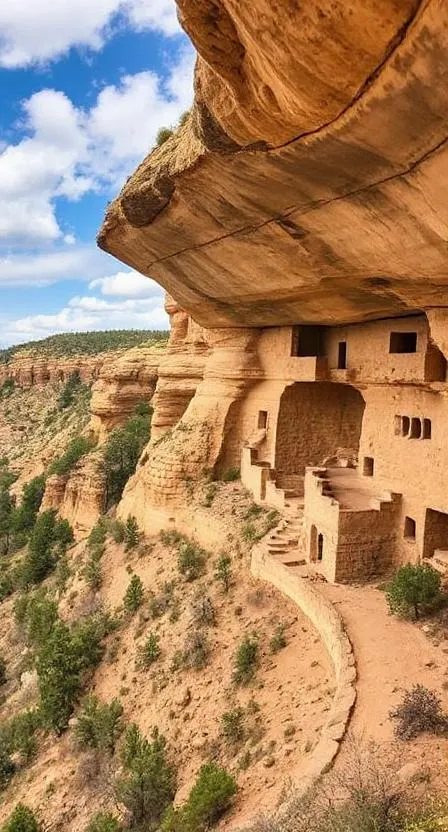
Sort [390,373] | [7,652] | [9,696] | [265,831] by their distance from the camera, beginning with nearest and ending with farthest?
1. [265,831]
2. [390,373]
3. [9,696]
4. [7,652]

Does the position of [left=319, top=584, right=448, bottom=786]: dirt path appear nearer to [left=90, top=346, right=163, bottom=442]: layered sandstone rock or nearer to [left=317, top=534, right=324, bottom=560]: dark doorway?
[left=317, top=534, right=324, bottom=560]: dark doorway

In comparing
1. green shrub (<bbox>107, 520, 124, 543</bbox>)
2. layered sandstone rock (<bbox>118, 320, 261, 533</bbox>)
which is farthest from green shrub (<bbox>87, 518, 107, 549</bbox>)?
layered sandstone rock (<bbox>118, 320, 261, 533</bbox>)

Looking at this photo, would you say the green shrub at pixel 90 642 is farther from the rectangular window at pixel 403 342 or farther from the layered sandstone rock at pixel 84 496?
the rectangular window at pixel 403 342

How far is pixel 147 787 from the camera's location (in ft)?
32.5

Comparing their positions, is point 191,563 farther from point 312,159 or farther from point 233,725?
point 312,159

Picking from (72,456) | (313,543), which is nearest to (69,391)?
(72,456)

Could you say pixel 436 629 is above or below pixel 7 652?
above

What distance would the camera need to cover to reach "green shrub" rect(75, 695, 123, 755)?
1248 cm

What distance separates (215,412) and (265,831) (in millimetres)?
13249

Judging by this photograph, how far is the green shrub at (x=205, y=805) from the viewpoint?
796cm

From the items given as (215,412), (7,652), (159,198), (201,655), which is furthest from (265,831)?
(7,652)

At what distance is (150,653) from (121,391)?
17.2 m

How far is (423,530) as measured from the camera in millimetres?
12273

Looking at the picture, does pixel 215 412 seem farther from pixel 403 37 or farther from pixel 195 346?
pixel 403 37
